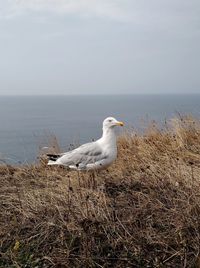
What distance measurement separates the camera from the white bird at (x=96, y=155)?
5453 mm

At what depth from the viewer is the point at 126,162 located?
19.9 ft

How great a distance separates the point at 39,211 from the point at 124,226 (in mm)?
857

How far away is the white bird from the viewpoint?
545cm

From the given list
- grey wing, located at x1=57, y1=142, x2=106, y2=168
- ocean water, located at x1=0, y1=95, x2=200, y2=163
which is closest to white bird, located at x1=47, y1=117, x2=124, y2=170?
grey wing, located at x1=57, y1=142, x2=106, y2=168

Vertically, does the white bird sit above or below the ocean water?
above

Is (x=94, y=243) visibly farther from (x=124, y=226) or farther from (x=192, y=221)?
(x=192, y=221)

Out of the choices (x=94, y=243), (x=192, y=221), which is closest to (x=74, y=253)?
(x=94, y=243)

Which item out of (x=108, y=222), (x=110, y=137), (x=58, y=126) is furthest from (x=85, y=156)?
(x=58, y=126)

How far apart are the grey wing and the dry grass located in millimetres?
228

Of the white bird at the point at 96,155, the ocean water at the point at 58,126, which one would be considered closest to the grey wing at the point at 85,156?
the white bird at the point at 96,155

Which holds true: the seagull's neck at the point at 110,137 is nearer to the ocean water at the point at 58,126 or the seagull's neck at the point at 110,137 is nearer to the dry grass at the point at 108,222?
the dry grass at the point at 108,222

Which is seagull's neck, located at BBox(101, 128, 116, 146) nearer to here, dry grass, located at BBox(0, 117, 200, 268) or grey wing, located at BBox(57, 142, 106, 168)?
grey wing, located at BBox(57, 142, 106, 168)

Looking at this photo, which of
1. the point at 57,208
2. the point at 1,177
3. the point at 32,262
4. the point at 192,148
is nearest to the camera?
the point at 32,262

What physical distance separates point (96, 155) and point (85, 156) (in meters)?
0.16
